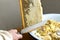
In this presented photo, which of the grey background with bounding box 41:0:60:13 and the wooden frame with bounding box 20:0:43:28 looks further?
the grey background with bounding box 41:0:60:13

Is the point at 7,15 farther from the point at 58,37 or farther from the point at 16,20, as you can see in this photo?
the point at 58,37

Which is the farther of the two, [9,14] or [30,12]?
[9,14]

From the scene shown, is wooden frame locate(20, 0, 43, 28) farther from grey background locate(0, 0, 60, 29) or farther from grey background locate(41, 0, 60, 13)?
grey background locate(0, 0, 60, 29)

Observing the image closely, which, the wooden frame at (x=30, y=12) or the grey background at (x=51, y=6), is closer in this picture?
the wooden frame at (x=30, y=12)

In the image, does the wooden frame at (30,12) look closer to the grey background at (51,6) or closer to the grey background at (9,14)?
the grey background at (51,6)

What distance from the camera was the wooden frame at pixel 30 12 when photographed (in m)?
0.55

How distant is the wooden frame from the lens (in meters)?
0.55

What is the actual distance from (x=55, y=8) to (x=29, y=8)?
0.52 feet

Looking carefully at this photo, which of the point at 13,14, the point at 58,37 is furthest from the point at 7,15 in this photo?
the point at 58,37

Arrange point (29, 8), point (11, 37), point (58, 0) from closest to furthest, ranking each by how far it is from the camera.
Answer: point (11, 37), point (29, 8), point (58, 0)

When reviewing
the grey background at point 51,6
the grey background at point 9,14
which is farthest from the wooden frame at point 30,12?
the grey background at point 9,14

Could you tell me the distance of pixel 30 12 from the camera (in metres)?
0.56

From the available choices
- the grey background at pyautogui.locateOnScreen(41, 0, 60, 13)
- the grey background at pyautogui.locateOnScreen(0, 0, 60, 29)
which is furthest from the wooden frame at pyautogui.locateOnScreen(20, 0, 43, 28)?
the grey background at pyautogui.locateOnScreen(0, 0, 60, 29)

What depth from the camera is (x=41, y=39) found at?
1.65 feet
